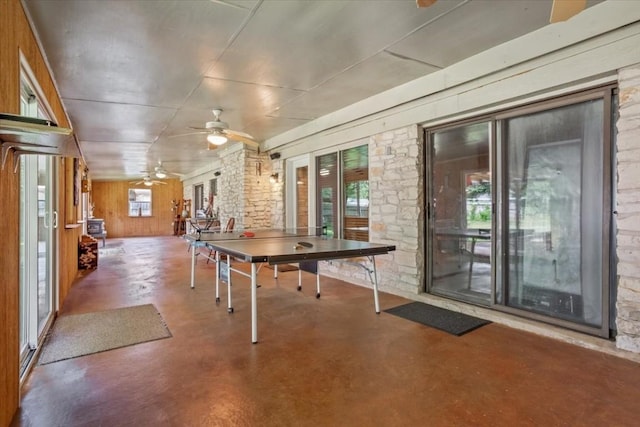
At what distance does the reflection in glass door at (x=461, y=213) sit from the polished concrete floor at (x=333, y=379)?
716mm

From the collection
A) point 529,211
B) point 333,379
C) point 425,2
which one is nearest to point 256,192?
point 529,211

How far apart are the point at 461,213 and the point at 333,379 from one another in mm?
2457

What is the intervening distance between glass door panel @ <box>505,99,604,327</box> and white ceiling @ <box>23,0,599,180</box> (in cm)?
88

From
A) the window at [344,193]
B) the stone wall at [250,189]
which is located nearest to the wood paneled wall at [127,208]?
the stone wall at [250,189]

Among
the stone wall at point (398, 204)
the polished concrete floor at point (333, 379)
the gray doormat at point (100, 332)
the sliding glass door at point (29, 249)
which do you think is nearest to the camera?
the polished concrete floor at point (333, 379)

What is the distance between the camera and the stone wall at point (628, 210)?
2.43 metres

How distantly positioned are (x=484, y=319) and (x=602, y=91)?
2.22 meters

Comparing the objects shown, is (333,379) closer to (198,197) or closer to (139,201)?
(198,197)

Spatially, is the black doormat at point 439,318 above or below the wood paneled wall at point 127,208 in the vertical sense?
below

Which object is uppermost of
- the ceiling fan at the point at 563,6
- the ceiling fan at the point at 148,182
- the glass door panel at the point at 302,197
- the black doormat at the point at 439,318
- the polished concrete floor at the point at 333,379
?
the ceiling fan at the point at 148,182

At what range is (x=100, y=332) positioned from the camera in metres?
3.12

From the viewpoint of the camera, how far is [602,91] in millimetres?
2695

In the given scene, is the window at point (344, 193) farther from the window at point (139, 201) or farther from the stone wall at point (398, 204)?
the window at point (139, 201)

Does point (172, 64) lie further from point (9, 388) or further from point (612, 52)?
point (612, 52)
